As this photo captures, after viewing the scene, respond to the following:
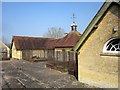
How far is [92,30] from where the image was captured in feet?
39.0

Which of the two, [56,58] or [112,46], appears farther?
[56,58]

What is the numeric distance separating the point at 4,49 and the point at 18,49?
1296cm

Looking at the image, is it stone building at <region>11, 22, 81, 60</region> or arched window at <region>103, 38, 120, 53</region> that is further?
stone building at <region>11, 22, 81, 60</region>

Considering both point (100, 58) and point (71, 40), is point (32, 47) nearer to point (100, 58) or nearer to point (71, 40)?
point (71, 40)

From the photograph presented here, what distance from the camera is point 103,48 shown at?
11031 mm

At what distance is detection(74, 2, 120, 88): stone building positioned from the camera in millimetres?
10164

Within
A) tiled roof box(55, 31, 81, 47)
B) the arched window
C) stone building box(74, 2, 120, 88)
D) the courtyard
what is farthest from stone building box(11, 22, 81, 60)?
the arched window

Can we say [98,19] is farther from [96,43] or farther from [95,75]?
[95,75]

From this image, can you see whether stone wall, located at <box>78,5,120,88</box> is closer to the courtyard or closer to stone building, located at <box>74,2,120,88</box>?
stone building, located at <box>74,2,120,88</box>

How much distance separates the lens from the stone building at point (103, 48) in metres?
10.2

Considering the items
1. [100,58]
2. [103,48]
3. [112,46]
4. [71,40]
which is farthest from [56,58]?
[112,46]

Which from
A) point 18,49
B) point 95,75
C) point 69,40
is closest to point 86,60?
point 95,75

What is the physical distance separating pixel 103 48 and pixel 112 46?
602mm

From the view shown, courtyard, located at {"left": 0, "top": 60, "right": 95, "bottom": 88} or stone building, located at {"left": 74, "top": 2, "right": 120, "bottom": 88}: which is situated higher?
stone building, located at {"left": 74, "top": 2, "right": 120, "bottom": 88}
